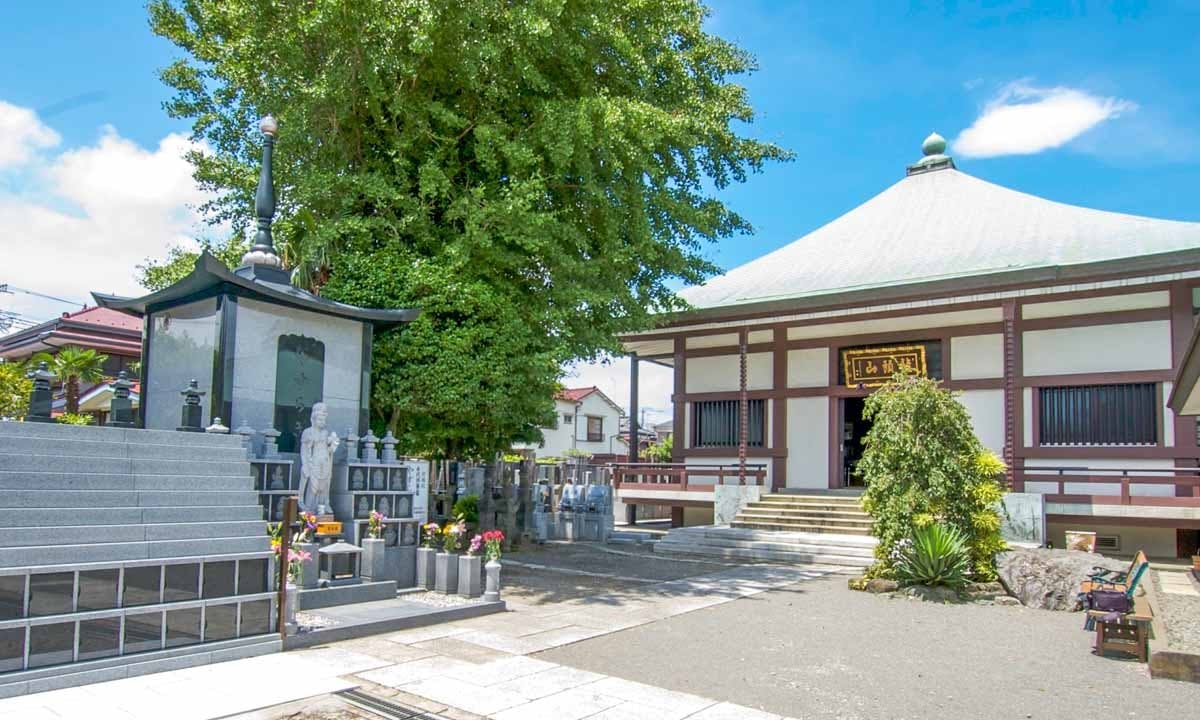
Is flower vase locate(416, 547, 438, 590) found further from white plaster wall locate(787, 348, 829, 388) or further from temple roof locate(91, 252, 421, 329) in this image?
white plaster wall locate(787, 348, 829, 388)

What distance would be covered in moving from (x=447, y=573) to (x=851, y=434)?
12365 mm

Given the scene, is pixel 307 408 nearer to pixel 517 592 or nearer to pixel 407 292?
pixel 407 292

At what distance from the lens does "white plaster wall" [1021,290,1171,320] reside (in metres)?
14.7

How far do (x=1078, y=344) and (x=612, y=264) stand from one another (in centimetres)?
928

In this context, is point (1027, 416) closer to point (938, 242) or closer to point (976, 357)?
point (976, 357)

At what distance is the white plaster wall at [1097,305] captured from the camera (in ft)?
48.3

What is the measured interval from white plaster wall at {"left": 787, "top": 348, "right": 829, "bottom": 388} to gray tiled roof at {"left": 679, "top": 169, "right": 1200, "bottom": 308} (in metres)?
1.64

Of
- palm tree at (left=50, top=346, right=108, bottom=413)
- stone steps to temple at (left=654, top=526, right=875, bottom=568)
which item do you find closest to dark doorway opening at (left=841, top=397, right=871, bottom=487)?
stone steps to temple at (left=654, top=526, right=875, bottom=568)

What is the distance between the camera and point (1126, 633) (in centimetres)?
764

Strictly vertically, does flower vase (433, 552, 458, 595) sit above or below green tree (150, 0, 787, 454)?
below

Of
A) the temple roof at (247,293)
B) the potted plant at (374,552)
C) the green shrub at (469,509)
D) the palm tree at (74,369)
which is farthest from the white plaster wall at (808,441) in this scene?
the palm tree at (74,369)

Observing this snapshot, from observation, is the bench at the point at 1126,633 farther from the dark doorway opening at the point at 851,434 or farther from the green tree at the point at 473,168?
the dark doorway opening at the point at 851,434

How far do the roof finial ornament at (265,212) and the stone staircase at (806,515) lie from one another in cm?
1050

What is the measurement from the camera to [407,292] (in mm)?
Result: 12641
